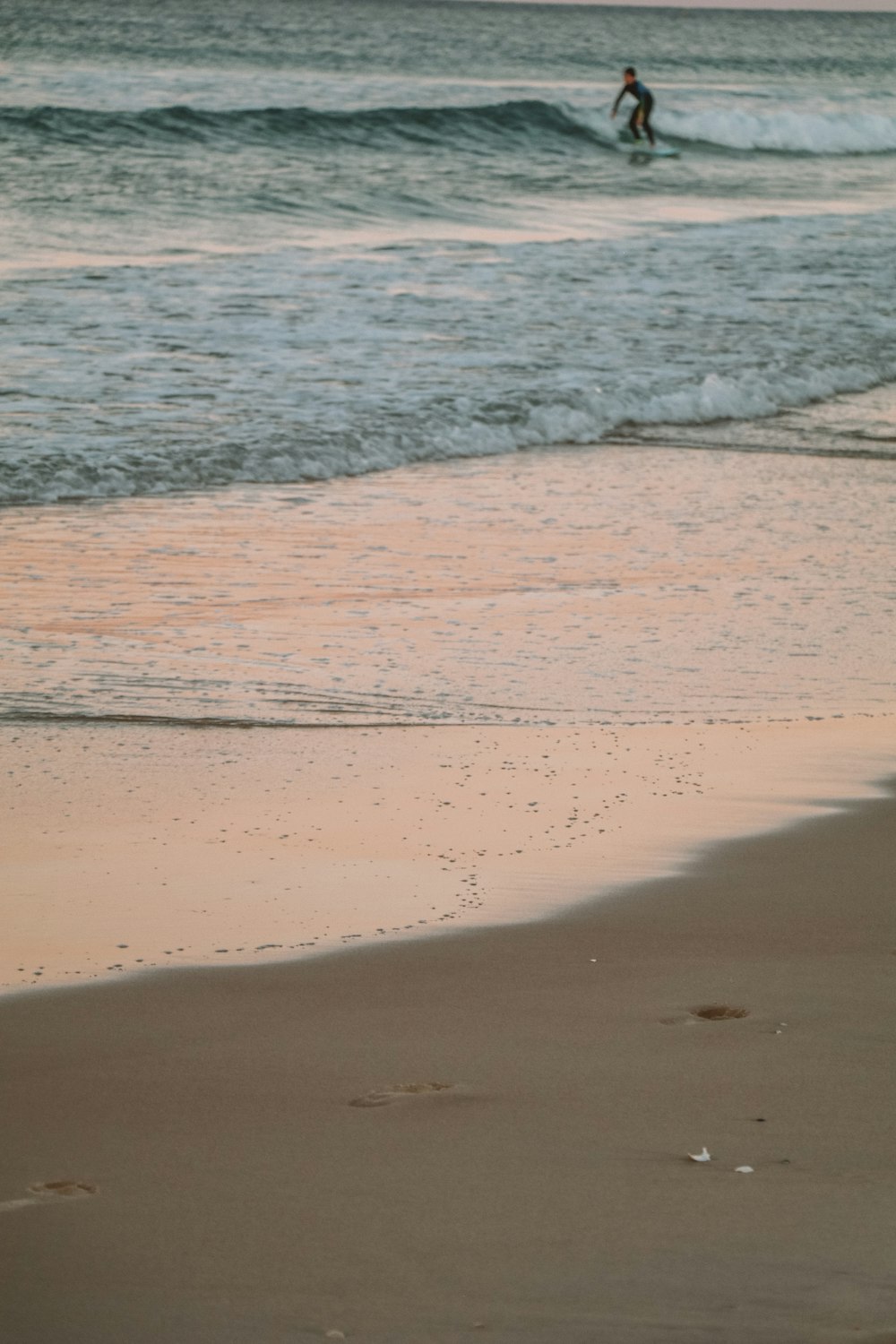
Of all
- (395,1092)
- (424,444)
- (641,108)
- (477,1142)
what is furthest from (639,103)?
(477,1142)

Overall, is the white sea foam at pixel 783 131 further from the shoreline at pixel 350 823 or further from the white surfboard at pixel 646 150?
the shoreline at pixel 350 823

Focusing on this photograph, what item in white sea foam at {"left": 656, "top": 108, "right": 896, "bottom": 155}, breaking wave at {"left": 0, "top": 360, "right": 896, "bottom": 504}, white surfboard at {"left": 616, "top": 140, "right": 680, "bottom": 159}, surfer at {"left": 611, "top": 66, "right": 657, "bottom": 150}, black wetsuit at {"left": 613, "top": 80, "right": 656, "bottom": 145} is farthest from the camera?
white sea foam at {"left": 656, "top": 108, "right": 896, "bottom": 155}

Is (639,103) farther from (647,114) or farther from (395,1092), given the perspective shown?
(395,1092)

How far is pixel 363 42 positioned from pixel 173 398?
194 ft

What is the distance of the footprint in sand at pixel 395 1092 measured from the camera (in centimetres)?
258

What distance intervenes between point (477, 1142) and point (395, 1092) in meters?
0.22

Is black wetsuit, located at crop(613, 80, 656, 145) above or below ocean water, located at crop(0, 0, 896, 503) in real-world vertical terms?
above

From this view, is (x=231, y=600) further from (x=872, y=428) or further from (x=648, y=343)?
(x=648, y=343)

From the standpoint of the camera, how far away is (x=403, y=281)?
47.5 ft

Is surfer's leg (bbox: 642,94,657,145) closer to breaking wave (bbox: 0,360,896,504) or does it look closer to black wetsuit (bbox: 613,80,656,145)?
black wetsuit (bbox: 613,80,656,145)

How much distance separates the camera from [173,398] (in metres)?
9.84

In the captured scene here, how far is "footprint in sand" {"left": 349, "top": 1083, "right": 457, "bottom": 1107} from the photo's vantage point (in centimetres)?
258

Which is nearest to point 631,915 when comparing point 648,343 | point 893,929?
point 893,929

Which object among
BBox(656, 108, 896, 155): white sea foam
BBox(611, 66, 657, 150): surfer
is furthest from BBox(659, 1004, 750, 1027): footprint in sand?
BBox(656, 108, 896, 155): white sea foam
